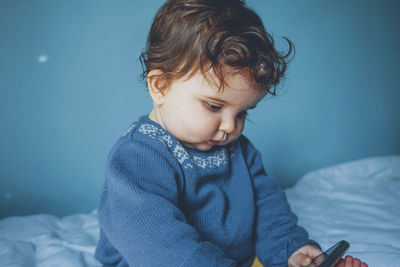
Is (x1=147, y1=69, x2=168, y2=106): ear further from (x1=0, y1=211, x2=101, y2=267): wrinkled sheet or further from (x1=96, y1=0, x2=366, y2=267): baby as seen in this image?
(x1=0, y1=211, x2=101, y2=267): wrinkled sheet

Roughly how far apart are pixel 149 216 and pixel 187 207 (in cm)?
14

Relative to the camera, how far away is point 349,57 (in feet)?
4.85

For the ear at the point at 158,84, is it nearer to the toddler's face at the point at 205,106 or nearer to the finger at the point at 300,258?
the toddler's face at the point at 205,106

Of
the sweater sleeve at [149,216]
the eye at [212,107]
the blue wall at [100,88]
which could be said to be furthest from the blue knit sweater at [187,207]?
the blue wall at [100,88]

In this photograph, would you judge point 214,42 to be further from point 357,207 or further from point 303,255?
point 357,207

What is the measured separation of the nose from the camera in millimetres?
605

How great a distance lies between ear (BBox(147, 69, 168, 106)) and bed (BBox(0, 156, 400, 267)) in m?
0.39

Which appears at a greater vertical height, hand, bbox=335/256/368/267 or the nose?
the nose

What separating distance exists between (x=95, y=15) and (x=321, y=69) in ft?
3.05

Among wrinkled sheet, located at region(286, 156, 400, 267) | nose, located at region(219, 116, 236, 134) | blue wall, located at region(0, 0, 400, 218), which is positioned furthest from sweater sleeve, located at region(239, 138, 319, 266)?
blue wall, located at region(0, 0, 400, 218)

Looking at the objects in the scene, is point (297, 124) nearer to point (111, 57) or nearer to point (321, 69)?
point (321, 69)

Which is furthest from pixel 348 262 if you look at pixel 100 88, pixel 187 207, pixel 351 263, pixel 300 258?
pixel 100 88

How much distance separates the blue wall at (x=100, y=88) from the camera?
963 mm

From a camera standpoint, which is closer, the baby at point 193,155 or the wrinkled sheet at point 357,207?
the baby at point 193,155
